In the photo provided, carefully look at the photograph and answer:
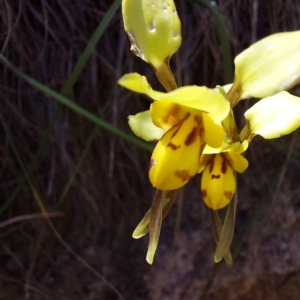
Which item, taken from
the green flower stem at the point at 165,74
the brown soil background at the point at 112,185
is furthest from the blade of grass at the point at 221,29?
the green flower stem at the point at 165,74

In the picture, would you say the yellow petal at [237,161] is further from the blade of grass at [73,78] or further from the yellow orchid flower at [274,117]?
the blade of grass at [73,78]

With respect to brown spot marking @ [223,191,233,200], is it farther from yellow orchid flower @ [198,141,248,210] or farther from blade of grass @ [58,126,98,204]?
blade of grass @ [58,126,98,204]

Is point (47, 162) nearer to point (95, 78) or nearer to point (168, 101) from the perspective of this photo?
point (95, 78)

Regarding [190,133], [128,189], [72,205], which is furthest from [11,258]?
[190,133]

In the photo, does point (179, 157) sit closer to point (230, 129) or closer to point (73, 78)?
point (230, 129)

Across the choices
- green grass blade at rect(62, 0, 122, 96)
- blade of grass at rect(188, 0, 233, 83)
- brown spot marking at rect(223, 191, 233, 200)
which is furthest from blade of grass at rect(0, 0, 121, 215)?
brown spot marking at rect(223, 191, 233, 200)

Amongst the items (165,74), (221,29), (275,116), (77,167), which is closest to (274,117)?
(275,116)
